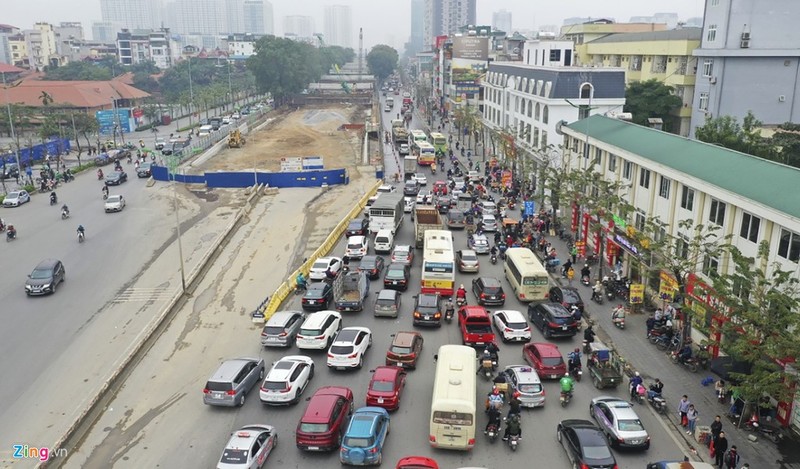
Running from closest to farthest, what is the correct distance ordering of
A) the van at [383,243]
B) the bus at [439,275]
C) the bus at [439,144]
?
the bus at [439,275]
the van at [383,243]
the bus at [439,144]

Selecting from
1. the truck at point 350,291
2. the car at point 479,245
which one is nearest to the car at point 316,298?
the truck at point 350,291

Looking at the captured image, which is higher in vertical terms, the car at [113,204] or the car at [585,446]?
the car at [585,446]

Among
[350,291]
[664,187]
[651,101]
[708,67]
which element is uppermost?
[708,67]

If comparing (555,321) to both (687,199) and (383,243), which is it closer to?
(687,199)

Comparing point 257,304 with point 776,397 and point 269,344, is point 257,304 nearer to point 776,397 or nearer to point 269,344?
point 269,344

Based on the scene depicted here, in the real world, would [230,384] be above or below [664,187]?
below

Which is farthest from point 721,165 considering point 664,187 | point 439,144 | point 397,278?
point 439,144

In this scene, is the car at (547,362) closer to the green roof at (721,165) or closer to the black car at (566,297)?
the black car at (566,297)
